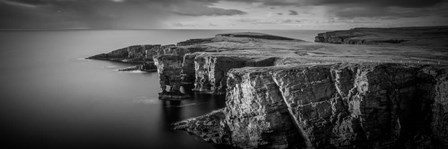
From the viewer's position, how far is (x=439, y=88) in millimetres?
40500

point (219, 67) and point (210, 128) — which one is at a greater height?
point (219, 67)

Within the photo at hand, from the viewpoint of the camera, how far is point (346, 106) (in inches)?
1721

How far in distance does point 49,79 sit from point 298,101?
106 m

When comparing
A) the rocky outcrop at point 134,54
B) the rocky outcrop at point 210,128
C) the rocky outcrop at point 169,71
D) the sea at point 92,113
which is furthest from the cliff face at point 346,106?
the rocky outcrop at point 134,54

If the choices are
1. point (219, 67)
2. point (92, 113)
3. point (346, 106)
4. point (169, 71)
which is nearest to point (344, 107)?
point (346, 106)

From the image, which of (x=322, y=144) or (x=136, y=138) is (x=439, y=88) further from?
(x=136, y=138)

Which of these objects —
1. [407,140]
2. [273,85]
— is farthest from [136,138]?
[407,140]

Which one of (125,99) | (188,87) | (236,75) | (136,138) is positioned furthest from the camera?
(188,87)

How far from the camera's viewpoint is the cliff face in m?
42.3

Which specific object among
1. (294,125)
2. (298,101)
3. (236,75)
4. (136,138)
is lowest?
(136,138)

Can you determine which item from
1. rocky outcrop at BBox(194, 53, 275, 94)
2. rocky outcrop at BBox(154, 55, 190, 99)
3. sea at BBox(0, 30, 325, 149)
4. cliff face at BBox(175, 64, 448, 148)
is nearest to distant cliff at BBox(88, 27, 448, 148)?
cliff face at BBox(175, 64, 448, 148)

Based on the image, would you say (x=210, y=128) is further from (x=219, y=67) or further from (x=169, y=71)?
(x=169, y=71)

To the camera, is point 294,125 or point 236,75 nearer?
point 294,125

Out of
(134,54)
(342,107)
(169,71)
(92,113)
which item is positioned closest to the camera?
(342,107)
